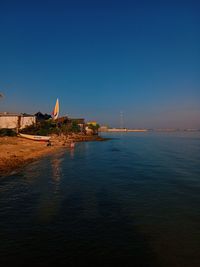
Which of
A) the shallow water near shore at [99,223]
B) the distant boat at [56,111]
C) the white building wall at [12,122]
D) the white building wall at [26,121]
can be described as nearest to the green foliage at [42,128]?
the white building wall at [26,121]

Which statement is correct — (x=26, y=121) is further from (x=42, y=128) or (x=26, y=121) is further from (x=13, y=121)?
(x=42, y=128)

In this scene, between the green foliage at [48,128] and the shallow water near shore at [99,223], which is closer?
the shallow water near shore at [99,223]

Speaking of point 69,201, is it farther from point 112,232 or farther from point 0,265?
point 0,265

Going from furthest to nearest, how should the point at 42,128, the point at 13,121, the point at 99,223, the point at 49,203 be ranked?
the point at 42,128
the point at 13,121
the point at 49,203
the point at 99,223

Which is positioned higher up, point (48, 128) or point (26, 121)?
point (26, 121)

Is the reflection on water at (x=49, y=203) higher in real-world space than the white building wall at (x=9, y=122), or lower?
lower

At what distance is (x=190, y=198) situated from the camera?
56.3 ft

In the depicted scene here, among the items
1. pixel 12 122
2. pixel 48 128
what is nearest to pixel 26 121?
pixel 12 122

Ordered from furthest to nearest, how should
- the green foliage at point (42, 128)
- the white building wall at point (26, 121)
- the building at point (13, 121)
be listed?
the white building wall at point (26, 121) < the building at point (13, 121) < the green foliage at point (42, 128)

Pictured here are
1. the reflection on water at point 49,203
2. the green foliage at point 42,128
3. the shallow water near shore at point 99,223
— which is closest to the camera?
the shallow water near shore at point 99,223

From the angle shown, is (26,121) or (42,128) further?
(26,121)

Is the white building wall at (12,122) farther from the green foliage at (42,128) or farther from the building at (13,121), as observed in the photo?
the green foliage at (42,128)

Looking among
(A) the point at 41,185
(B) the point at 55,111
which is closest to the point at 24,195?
(A) the point at 41,185

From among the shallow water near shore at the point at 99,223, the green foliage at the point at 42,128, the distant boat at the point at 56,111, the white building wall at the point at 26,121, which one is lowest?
the shallow water near shore at the point at 99,223
